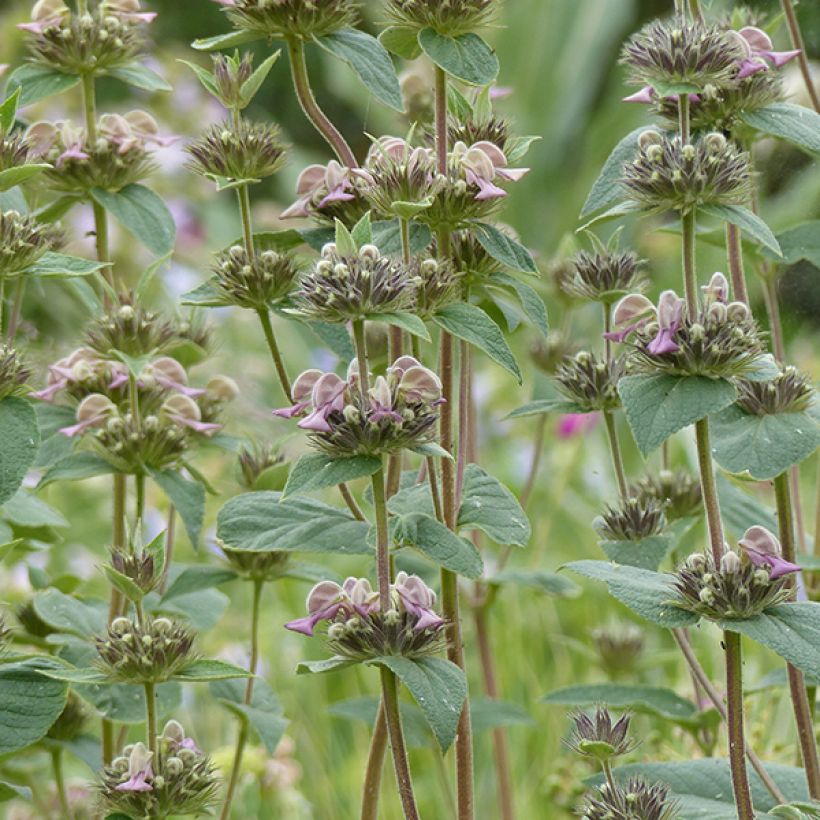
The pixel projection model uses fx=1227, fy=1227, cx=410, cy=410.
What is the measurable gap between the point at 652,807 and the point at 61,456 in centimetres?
Answer: 80

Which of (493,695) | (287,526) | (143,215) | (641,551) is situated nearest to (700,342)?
(641,551)

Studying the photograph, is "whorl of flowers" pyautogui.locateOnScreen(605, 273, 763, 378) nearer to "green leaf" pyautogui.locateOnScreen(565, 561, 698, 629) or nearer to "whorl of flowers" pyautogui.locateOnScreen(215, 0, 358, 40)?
"green leaf" pyautogui.locateOnScreen(565, 561, 698, 629)

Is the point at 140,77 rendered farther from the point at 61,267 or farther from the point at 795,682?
the point at 795,682

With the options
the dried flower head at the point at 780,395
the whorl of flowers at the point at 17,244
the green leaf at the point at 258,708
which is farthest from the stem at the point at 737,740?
the whorl of flowers at the point at 17,244

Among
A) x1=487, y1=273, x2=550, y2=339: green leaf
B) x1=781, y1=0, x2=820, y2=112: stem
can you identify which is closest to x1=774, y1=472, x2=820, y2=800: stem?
x1=487, y1=273, x2=550, y2=339: green leaf

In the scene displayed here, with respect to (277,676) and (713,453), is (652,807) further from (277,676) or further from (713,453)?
(277,676)

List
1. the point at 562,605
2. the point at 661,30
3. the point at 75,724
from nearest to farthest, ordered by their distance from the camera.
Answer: the point at 661,30 → the point at 75,724 → the point at 562,605

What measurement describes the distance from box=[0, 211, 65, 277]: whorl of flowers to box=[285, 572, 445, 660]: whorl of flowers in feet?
1.47

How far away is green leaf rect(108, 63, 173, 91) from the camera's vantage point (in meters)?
1.46

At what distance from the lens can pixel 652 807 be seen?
1008 millimetres

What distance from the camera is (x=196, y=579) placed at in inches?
54.4

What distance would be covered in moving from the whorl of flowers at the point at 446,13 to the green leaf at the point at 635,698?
754 mm

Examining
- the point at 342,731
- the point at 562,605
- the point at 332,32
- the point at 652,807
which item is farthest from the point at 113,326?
the point at 562,605

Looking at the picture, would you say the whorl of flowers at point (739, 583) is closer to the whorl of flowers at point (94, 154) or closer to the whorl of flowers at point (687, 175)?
the whorl of flowers at point (687, 175)
